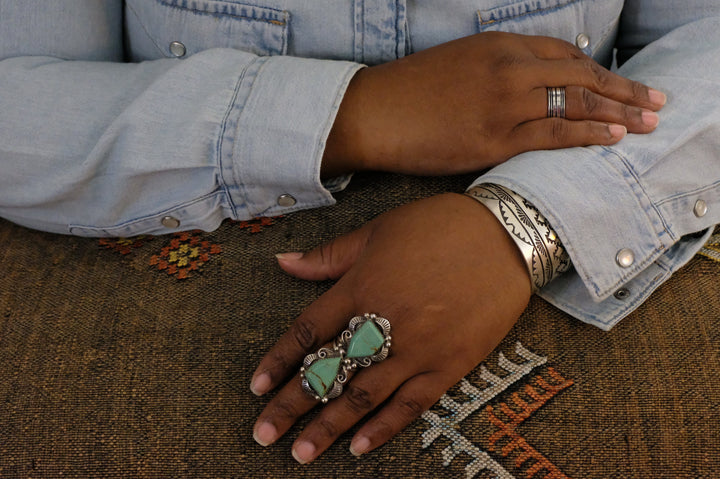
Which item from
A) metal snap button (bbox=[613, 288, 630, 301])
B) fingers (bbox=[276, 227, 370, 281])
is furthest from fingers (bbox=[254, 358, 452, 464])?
metal snap button (bbox=[613, 288, 630, 301])

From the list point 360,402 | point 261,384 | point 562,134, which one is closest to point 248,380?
point 261,384

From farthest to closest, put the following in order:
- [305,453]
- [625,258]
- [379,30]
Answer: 1. [379,30]
2. [625,258]
3. [305,453]

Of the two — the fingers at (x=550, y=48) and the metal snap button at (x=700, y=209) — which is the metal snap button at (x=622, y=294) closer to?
the metal snap button at (x=700, y=209)

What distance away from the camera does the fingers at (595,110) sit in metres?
0.72

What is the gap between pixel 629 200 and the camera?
680mm

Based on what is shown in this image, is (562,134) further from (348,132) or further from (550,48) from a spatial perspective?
(348,132)

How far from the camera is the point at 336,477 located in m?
0.57

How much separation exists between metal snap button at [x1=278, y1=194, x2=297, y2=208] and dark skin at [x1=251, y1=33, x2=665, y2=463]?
2.3 inches

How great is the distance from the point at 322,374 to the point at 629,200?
1.32 feet

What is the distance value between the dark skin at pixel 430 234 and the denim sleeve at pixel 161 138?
0.06m

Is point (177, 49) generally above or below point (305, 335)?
above

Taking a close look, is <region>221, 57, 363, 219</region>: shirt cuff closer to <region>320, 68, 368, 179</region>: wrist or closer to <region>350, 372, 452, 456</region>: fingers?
<region>320, 68, 368, 179</region>: wrist

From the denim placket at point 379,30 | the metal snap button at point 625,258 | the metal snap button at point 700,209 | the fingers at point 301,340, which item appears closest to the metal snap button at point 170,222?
the fingers at point 301,340

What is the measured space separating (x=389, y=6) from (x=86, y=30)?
0.44m
